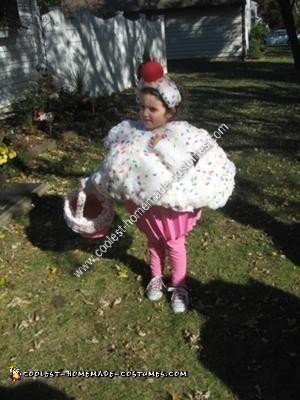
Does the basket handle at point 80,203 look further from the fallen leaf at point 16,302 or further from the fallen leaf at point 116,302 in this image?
the fallen leaf at point 16,302

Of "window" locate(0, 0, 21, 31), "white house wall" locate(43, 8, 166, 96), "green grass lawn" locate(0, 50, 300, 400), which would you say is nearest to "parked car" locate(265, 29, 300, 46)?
"white house wall" locate(43, 8, 166, 96)

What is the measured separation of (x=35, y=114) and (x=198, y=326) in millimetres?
6247

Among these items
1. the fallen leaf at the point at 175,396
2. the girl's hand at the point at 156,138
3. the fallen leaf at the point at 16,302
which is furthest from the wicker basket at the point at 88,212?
the fallen leaf at the point at 175,396

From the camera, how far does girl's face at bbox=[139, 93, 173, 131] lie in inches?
148

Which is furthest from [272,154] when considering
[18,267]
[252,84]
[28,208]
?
[252,84]

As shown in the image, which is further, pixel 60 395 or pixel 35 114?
pixel 35 114

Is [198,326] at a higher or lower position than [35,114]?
higher

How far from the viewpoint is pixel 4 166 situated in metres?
7.39

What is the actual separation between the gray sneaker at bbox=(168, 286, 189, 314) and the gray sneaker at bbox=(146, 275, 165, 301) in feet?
0.35

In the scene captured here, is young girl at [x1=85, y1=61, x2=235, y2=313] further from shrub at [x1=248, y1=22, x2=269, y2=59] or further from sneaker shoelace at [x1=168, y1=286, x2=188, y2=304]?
shrub at [x1=248, y1=22, x2=269, y2=59]

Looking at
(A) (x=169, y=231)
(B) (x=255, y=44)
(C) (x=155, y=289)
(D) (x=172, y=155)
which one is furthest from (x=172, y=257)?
(B) (x=255, y=44)

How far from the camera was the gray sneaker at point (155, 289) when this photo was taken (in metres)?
4.42

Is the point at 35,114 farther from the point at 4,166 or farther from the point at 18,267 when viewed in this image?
the point at 18,267

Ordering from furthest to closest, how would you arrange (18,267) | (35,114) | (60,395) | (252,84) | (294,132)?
(252,84), (294,132), (35,114), (18,267), (60,395)
